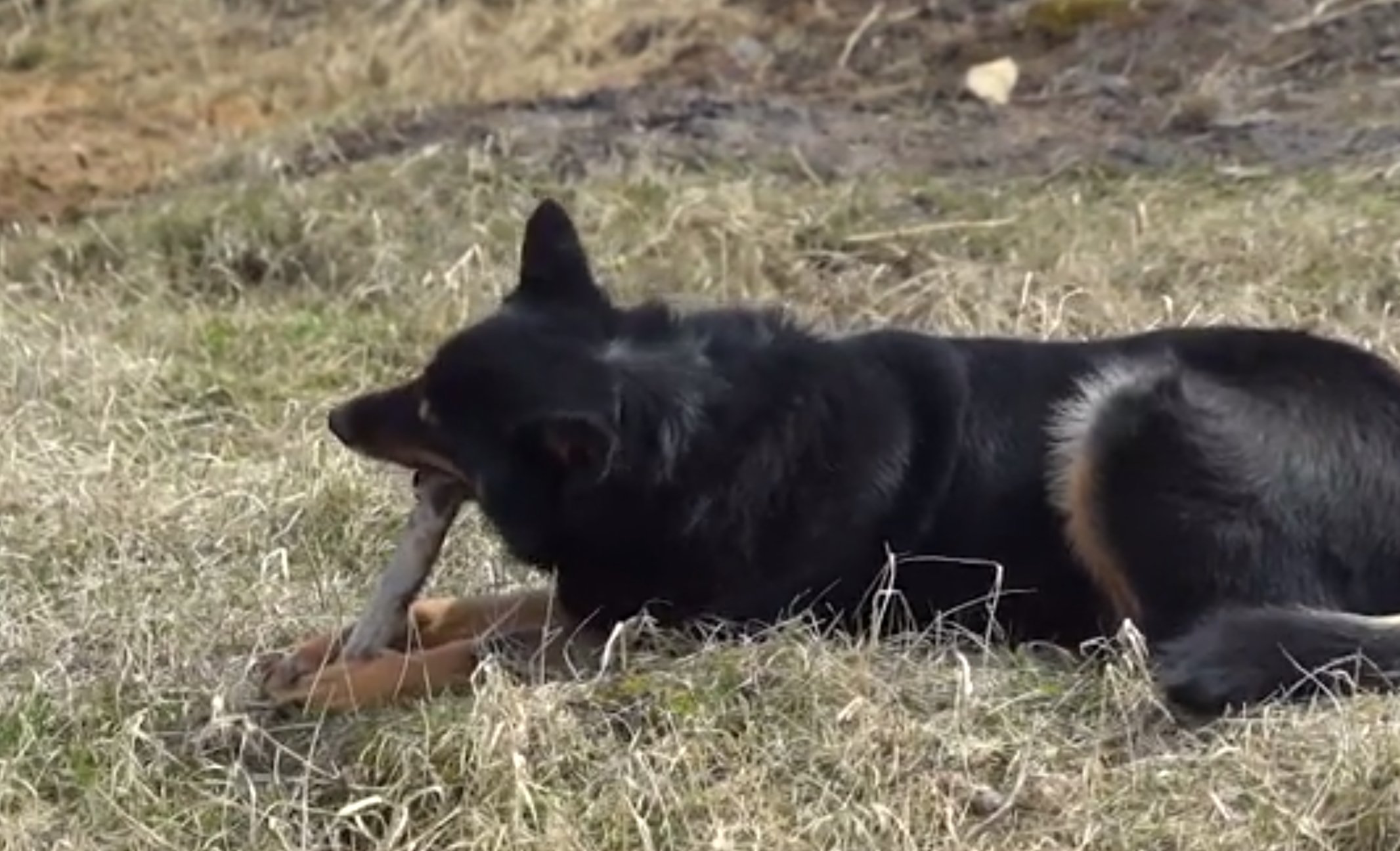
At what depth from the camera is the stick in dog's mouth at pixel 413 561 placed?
5691mm

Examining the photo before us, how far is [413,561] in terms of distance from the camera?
5785 millimetres

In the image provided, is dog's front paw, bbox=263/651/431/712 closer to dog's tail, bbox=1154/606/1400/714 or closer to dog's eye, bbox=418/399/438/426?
dog's eye, bbox=418/399/438/426

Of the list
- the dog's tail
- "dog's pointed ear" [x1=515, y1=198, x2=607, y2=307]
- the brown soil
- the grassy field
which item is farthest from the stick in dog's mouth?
the brown soil

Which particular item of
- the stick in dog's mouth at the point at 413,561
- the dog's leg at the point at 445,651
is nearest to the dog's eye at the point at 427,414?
the stick in dog's mouth at the point at 413,561

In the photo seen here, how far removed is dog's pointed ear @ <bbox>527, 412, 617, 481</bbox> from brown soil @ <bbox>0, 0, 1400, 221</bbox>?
538 cm

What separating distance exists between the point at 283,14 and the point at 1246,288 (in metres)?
7.41

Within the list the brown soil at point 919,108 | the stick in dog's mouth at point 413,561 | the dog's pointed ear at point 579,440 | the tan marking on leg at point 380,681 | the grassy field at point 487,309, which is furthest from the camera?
the brown soil at point 919,108

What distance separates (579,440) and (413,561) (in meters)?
0.68

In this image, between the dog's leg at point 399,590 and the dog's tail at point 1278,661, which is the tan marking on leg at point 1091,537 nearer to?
the dog's tail at point 1278,661

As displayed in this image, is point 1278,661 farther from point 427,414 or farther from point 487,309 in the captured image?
point 487,309

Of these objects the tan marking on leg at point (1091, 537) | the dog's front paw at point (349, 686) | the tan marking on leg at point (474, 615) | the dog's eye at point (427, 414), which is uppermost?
the dog's eye at point (427, 414)

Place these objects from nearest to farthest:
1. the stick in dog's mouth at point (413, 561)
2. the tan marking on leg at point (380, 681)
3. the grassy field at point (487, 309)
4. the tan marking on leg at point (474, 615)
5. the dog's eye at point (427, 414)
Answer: the grassy field at point (487, 309)
the tan marking on leg at point (380, 681)
the dog's eye at point (427, 414)
the stick in dog's mouth at point (413, 561)
the tan marking on leg at point (474, 615)

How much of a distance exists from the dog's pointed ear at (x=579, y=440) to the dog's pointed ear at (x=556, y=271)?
1.68ft

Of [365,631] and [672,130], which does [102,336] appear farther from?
[365,631]
